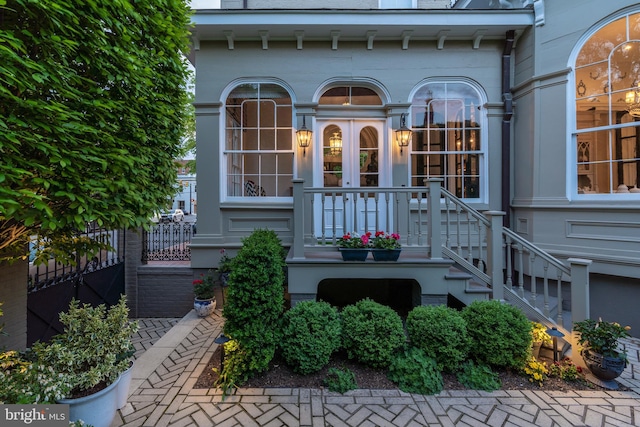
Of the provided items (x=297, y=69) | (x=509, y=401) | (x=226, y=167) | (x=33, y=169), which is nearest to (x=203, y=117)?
(x=226, y=167)

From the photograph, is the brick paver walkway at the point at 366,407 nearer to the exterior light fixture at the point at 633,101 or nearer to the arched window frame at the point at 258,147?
the arched window frame at the point at 258,147

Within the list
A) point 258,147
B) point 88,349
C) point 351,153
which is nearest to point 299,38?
point 258,147

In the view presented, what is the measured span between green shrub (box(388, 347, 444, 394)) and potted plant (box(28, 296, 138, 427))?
9.18 feet

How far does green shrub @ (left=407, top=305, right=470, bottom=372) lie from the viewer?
3.12m

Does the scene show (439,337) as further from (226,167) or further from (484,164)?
(226,167)

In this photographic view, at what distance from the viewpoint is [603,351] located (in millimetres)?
3023

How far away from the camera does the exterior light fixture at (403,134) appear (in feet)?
17.7

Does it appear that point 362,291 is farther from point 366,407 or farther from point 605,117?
point 605,117

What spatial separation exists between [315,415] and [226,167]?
4.55 metres

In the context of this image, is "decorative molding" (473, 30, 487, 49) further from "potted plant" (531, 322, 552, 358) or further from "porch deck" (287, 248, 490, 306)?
"potted plant" (531, 322, 552, 358)

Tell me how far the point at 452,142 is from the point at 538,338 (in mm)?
3811

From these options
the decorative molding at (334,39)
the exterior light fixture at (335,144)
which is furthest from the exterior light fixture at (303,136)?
the decorative molding at (334,39)

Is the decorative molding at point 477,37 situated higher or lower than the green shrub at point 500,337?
higher

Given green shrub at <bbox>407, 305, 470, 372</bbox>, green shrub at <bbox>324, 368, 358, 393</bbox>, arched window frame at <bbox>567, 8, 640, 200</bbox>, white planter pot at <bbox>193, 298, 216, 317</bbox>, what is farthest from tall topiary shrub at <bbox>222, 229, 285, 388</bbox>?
arched window frame at <bbox>567, 8, 640, 200</bbox>
